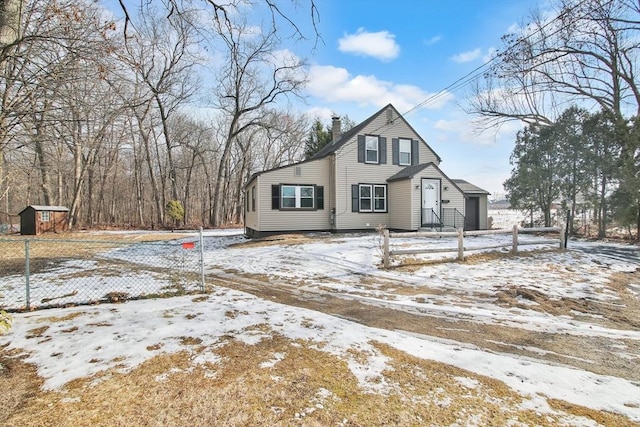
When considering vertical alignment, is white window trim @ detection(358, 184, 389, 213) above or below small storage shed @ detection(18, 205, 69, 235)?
above

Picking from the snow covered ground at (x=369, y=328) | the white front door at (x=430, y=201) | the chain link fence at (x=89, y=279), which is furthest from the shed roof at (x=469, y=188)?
the chain link fence at (x=89, y=279)

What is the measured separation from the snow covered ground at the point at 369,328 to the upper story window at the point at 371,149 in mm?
9655

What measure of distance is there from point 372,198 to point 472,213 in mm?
6904

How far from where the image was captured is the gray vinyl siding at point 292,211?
1583 cm

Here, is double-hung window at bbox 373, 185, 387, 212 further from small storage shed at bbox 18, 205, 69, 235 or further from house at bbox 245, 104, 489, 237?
small storage shed at bbox 18, 205, 69, 235

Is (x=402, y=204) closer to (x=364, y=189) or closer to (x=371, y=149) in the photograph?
(x=364, y=189)

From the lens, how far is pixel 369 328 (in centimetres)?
428

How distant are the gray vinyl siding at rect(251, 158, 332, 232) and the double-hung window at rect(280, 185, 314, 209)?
213 millimetres

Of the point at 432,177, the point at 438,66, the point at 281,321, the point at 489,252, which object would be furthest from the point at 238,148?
the point at 281,321

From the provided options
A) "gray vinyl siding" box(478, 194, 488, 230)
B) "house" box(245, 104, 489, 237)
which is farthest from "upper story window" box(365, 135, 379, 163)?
"gray vinyl siding" box(478, 194, 488, 230)

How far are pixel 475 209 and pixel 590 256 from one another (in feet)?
29.8

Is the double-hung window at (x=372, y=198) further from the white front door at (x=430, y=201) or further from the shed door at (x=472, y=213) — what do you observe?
the shed door at (x=472, y=213)

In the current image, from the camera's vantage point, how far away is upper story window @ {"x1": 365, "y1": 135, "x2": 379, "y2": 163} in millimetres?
17234

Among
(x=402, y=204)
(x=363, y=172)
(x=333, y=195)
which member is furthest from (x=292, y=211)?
(x=402, y=204)
